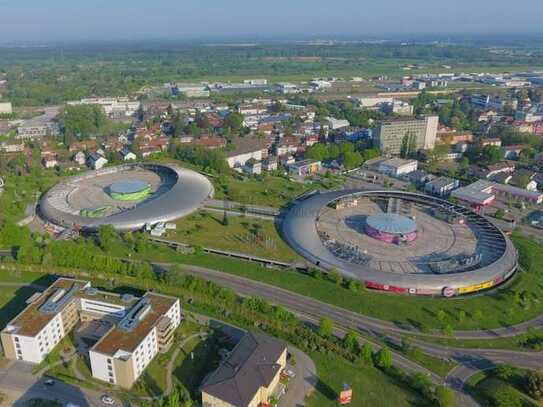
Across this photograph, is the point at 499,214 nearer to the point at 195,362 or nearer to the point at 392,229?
the point at 392,229

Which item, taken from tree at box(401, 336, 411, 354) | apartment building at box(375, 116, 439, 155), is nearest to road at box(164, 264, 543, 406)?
tree at box(401, 336, 411, 354)

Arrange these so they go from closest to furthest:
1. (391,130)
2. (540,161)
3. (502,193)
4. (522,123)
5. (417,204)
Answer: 1. (417,204)
2. (502,193)
3. (540,161)
4. (391,130)
5. (522,123)

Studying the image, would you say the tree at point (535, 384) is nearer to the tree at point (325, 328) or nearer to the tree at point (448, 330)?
the tree at point (448, 330)

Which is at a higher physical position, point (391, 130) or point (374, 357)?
point (391, 130)

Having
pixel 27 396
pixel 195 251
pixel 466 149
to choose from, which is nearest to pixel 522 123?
pixel 466 149

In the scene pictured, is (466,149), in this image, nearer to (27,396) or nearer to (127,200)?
(127,200)

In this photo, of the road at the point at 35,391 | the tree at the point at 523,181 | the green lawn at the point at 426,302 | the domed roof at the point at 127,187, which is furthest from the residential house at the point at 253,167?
the road at the point at 35,391

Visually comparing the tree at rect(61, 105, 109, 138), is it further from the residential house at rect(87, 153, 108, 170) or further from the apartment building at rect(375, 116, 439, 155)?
the apartment building at rect(375, 116, 439, 155)
